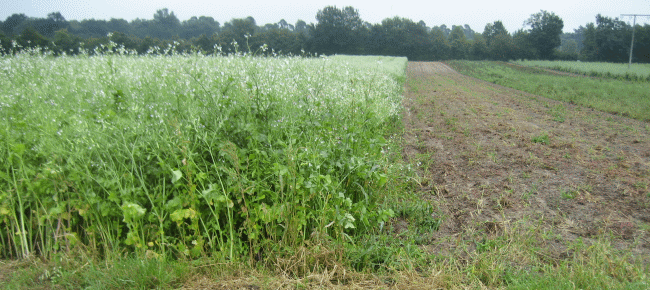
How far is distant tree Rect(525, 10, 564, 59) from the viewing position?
64625 mm

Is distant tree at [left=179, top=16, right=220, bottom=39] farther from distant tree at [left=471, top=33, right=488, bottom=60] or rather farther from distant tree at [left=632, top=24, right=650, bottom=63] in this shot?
distant tree at [left=471, top=33, right=488, bottom=60]

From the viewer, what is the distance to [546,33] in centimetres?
6544

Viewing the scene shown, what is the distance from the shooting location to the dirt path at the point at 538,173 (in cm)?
351

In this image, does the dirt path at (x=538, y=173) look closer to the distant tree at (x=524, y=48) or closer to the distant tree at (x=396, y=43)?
the distant tree at (x=524, y=48)

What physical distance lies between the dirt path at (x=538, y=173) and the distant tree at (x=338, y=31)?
58.9 m

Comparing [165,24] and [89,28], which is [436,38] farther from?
[89,28]

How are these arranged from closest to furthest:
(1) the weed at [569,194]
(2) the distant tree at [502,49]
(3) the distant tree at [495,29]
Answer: (1) the weed at [569,194]
(2) the distant tree at [502,49]
(3) the distant tree at [495,29]

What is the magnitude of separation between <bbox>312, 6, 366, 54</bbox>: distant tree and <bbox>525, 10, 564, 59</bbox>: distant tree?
33561mm

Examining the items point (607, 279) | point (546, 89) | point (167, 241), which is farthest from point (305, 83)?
point (546, 89)

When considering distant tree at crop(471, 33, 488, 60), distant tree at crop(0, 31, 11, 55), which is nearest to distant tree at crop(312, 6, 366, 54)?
distant tree at crop(471, 33, 488, 60)

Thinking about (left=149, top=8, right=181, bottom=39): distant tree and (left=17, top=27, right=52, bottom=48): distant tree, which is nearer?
(left=17, top=27, right=52, bottom=48): distant tree

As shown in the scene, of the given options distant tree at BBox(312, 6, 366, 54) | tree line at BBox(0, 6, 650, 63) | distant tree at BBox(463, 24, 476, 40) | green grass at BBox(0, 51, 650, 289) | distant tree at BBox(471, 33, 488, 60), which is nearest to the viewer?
green grass at BBox(0, 51, 650, 289)

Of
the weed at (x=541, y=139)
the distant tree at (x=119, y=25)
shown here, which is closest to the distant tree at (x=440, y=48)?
the distant tree at (x=119, y=25)

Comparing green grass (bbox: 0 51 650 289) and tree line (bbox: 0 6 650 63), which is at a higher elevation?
tree line (bbox: 0 6 650 63)
